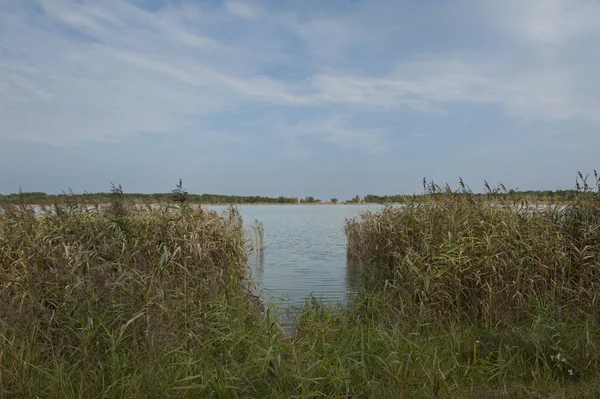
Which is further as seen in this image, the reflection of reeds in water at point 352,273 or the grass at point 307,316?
the reflection of reeds in water at point 352,273

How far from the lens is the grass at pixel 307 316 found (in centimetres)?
429

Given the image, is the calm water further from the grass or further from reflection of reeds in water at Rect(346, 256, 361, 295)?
the grass

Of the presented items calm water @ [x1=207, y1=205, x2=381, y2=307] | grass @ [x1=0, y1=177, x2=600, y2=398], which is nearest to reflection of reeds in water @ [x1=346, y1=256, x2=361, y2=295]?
calm water @ [x1=207, y1=205, x2=381, y2=307]

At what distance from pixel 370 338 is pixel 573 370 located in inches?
98.7

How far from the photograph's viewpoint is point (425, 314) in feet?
22.4

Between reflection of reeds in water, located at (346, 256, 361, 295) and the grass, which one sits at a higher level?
the grass

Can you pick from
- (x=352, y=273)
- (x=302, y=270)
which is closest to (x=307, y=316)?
(x=352, y=273)

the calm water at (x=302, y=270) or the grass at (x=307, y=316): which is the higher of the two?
the grass at (x=307, y=316)

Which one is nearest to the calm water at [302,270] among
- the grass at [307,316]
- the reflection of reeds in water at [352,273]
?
the reflection of reeds in water at [352,273]

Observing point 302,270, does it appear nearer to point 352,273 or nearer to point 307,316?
point 352,273

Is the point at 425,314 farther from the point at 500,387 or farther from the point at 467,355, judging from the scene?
the point at 500,387

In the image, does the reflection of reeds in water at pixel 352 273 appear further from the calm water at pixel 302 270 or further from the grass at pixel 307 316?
the grass at pixel 307 316

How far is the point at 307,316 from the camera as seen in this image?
672 centimetres

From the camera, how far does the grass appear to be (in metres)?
4.29
